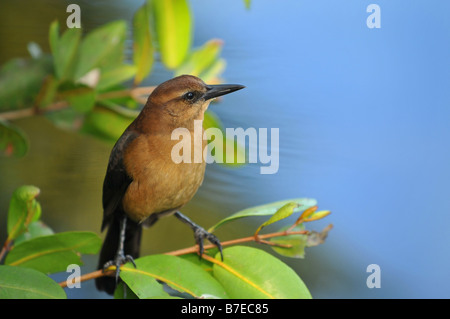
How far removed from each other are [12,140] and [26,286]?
1.04ft

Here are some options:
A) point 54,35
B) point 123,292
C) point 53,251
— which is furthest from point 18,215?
point 54,35

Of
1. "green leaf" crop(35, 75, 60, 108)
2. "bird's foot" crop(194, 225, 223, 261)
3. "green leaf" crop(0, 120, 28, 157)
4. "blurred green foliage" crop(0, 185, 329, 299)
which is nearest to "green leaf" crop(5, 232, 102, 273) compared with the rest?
"blurred green foliage" crop(0, 185, 329, 299)


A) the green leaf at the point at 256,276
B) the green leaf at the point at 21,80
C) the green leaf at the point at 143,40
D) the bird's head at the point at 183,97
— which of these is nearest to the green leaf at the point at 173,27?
the green leaf at the point at 143,40

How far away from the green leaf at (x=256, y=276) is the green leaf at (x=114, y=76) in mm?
387

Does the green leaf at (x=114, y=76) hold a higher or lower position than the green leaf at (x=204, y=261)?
higher

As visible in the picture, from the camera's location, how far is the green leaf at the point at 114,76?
0.85 m

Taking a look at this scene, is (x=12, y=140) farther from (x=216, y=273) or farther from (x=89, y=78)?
(x=216, y=273)

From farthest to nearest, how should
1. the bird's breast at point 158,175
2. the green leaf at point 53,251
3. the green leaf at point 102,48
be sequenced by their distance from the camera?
the green leaf at point 102,48
the green leaf at point 53,251
the bird's breast at point 158,175

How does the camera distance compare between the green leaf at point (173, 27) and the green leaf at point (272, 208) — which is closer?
the green leaf at point (272, 208)

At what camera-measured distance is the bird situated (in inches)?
19.4

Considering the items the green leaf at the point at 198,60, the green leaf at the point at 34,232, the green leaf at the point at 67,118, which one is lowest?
the green leaf at the point at 34,232

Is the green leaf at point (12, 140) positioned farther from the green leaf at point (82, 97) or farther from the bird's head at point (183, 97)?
the bird's head at point (183, 97)

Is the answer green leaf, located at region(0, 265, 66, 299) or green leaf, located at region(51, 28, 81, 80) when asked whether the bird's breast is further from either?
green leaf, located at region(51, 28, 81, 80)

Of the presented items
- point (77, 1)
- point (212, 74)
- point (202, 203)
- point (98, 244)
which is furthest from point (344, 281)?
point (77, 1)
